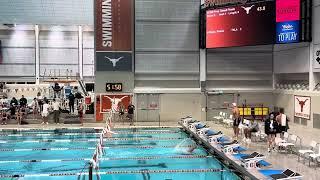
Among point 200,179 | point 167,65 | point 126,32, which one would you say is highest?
point 126,32

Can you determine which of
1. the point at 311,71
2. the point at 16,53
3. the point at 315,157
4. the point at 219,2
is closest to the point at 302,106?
the point at 311,71

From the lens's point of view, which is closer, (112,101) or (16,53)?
(112,101)

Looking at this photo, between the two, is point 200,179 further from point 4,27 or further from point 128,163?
point 4,27

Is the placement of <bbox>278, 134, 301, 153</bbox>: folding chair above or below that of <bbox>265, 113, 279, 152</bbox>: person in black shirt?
below

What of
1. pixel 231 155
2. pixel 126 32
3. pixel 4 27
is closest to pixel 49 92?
pixel 126 32

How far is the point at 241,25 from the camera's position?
23.9 m

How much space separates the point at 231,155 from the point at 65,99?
60.3ft

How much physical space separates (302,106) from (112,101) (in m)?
10.8

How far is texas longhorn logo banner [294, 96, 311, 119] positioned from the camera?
22.2 metres

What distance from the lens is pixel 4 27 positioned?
40.3 meters

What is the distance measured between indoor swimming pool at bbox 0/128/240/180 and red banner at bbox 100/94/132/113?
12.5 ft

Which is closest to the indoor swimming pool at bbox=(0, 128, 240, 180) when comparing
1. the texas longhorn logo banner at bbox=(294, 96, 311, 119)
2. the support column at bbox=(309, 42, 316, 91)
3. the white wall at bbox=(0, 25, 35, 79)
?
the texas longhorn logo banner at bbox=(294, 96, 311, 119)

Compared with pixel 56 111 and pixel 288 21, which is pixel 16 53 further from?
pixel 288 21

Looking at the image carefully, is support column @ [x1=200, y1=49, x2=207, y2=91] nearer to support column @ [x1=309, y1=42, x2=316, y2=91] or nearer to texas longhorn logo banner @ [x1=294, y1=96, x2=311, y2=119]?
texas longhorn logo banner @ [x1=294, y1=96, x2=311, y2=119]
